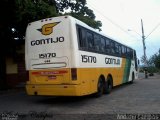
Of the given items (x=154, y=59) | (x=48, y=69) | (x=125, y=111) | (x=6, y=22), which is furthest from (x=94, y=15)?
(x=154, y=59)

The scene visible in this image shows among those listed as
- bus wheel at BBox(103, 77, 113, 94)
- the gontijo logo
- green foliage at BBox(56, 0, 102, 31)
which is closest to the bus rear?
the gontijo logo

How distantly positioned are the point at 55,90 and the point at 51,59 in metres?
1.28

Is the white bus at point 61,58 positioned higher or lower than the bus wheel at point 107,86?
higher

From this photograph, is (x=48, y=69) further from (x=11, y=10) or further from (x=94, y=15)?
(x=94, y=15)

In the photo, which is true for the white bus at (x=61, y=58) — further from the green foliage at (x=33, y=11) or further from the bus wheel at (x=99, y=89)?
the green foliage at (x=33, y=11)

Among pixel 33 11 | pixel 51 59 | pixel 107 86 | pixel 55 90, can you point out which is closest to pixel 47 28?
pixel 51 59

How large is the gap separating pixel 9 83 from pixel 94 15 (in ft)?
39.1

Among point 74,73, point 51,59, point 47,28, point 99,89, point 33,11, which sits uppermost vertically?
point 33,11

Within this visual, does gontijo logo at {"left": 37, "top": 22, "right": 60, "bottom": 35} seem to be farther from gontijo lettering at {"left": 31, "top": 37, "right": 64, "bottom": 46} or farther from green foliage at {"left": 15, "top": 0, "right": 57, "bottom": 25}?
green foliage at {"left": 15, "top": 0, "right": 57, "bottom": 25}

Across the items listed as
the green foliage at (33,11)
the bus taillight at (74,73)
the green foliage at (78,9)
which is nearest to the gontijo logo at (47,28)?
the bus taillight at (74,73)

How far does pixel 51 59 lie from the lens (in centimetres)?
1292

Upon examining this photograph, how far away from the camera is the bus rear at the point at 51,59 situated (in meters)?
12.5

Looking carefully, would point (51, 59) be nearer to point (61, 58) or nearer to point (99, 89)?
point (61, 58)

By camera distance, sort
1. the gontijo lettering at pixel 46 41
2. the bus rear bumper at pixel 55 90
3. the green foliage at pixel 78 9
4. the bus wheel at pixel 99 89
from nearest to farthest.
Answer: the bus rear bumper at pixel 55 90 < the gontijo lettering at pixel 46 41 < the bus wheel at pixel 99 89 < the green foliage at pixel 78 9
